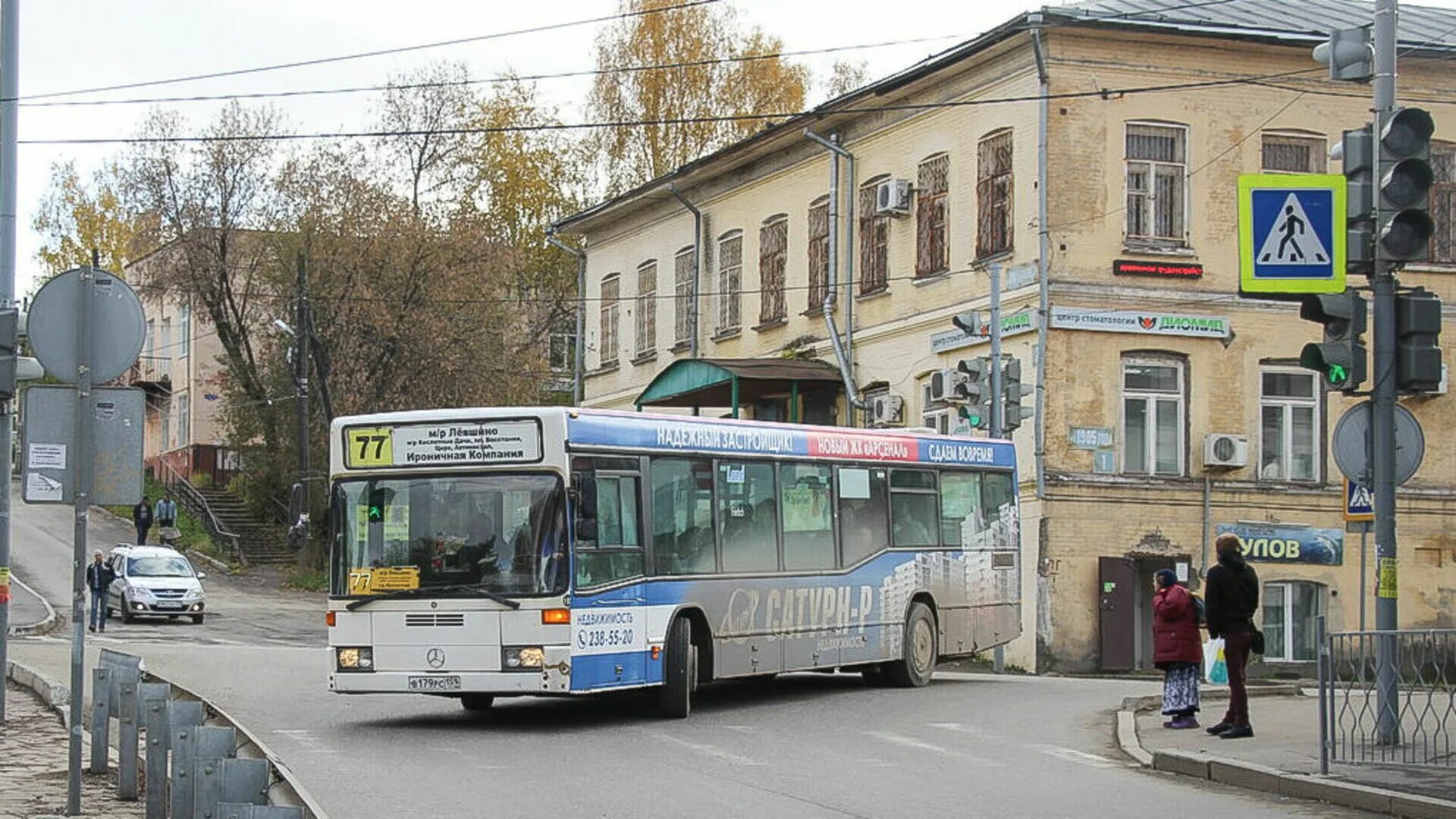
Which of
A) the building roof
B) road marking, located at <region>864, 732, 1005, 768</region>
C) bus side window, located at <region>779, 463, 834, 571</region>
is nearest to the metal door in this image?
the building roof

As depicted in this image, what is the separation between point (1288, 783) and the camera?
1341 cm

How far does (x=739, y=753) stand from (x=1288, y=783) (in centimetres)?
419

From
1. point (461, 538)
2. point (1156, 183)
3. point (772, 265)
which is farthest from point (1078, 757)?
point (772, 265)

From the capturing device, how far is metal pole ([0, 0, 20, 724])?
1586cm

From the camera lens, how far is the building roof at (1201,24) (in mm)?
31344

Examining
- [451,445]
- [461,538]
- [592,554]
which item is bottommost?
[592,554]

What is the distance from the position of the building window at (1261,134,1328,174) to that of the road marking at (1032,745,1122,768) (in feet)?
59.8

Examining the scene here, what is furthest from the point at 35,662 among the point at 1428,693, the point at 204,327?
the point at 204,327

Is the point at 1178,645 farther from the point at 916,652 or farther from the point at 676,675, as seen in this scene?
the point at 916,652

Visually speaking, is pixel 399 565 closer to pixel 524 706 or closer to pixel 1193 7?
pixel 524 706

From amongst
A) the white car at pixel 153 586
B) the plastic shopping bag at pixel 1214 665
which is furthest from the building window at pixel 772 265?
the plastic shopping bag at pixel 1214 665

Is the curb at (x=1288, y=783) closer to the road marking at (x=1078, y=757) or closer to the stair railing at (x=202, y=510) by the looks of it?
the road marking at (x=1078, y=757)

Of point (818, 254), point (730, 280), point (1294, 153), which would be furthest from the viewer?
point (730, 280)

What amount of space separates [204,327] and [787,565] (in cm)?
5953
